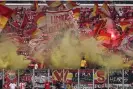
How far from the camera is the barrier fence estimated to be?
47.3 ft

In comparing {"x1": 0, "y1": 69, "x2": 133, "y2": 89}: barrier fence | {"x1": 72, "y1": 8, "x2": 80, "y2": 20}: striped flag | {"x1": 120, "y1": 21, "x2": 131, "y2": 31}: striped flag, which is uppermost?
{"x1": 72, "y1": 8, "x2": 80, "y2": 20}: striped flag

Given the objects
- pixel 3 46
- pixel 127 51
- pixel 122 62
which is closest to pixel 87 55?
pixel 122 62

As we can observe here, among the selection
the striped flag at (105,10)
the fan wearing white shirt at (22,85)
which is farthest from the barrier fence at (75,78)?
the striped flag at (105,10)

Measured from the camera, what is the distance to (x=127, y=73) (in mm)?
14398

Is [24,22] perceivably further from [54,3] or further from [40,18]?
[54,3]

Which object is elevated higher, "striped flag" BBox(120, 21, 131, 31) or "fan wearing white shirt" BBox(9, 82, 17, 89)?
"striped flag" BBox(120, 21, 131, 31)

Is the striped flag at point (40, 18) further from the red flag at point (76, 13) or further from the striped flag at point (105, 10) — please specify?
the striped flag at point (105, 10)

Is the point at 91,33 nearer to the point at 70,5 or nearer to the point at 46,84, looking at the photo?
the point at 70,5

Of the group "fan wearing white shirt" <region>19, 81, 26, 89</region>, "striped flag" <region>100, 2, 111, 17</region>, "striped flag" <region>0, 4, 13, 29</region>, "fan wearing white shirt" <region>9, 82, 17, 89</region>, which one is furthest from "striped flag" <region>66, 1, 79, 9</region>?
"fan wearing white shirt" <region>9, 82, 17, 89</region>

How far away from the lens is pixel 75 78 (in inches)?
578

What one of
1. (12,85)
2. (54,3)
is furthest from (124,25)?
(12,85)

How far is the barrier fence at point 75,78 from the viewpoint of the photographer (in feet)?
47.3

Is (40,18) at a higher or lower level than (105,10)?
lower

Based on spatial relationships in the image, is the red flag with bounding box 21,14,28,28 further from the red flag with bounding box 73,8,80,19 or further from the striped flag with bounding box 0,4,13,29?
the red flag with bounding box 73,8,80,19
